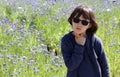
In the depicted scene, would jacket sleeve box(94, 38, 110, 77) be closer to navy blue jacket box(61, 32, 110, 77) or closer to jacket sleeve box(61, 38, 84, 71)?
navy blue jacket box(61, 32, 110, 77)

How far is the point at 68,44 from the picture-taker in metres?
3.03

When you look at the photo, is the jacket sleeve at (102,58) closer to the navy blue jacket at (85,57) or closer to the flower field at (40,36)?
the navy blue jacket at (85,57)

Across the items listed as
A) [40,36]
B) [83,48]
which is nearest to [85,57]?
[83,48]

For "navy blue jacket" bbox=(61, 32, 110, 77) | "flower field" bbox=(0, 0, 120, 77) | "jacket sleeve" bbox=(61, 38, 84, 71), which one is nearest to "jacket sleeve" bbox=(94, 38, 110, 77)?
"navy blue jacket" bbox=(61, 32, 110, 77)

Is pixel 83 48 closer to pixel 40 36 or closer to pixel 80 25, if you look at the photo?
pixel 80 25

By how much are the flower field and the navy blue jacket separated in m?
1.29

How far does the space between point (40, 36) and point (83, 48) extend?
10.7ft

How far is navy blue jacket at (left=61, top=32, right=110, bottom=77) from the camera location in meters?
3.01

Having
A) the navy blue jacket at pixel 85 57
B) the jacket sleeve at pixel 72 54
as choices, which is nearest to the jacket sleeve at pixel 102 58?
the navy blue jacket at pixel 85 57

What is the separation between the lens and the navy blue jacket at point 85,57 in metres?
3.01

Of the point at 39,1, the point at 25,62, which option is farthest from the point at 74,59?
the point at 39,1

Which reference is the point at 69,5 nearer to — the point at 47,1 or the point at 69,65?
the point at 47,1

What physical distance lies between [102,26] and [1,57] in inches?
111

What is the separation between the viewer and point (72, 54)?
3.01m
